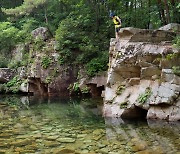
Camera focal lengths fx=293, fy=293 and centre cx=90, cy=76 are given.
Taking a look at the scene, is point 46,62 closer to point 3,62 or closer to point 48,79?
point 48,79

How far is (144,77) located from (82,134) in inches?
154

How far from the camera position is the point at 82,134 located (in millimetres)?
8672

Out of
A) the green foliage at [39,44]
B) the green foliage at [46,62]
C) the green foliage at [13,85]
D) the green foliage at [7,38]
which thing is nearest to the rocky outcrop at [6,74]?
the green foliage at [13,85]

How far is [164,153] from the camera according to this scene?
663 centimetres

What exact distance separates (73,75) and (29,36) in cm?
567

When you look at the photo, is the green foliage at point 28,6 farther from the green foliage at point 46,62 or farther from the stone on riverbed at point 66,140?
the stone on riverbed at point 66,140

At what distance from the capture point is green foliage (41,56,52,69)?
19609 mm

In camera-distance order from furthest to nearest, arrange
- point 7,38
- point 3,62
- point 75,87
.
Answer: point 7,38, point 3,62, point 75,87

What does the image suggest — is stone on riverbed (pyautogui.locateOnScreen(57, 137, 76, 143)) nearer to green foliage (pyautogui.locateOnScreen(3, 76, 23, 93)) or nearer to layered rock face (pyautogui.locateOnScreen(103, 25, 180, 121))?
layered rock face (pyautogui.locateOnScreen(103, 25, 180, 121))

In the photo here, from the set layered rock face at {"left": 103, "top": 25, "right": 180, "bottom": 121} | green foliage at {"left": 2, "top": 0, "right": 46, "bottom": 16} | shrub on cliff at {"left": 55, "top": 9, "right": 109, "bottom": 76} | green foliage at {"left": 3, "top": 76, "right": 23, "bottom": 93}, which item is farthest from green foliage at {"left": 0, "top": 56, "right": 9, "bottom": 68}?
layered rock face at {"left": 103, "top": 25, "right": 180, "bottom": 121}

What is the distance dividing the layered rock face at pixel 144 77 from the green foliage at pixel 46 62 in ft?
24.3

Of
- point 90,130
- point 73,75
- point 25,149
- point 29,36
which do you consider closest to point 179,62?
point 90,130

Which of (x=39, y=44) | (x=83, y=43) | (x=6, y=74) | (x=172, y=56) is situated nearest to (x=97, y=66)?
(x=83, y=43)

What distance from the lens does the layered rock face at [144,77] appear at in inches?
407
